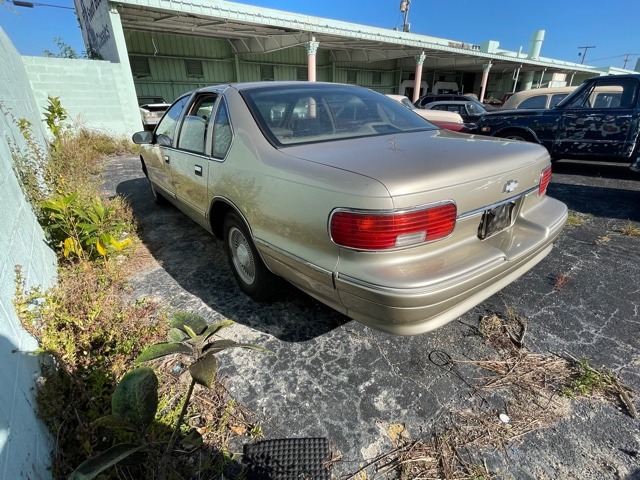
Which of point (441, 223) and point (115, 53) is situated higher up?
point (115, 53)

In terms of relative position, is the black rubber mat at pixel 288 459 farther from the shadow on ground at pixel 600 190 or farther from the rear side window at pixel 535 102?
the rear side window at pixel 535 102

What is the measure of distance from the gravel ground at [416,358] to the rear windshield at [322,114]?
1.18 meters

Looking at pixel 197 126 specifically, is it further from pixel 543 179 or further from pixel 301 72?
pixel 301 72

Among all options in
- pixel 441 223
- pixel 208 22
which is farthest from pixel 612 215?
pixel 208 22

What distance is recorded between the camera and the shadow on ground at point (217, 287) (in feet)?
8.12

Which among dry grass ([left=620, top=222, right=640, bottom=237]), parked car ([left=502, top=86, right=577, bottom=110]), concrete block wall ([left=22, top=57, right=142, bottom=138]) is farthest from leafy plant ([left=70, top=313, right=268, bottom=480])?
concrete block wall ([left=22, top=57, right=142, bottom=138])

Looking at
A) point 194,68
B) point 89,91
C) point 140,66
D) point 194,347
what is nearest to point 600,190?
point 194,347

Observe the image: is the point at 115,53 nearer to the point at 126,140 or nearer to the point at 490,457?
the point at 126,140

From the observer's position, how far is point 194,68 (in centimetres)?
1714

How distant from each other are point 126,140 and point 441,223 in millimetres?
10879

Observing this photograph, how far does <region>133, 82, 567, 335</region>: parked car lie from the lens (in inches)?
62.2

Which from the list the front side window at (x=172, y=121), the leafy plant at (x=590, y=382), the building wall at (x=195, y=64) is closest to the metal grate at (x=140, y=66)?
the building wall at (x=195, y=64)

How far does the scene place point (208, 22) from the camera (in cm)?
1255

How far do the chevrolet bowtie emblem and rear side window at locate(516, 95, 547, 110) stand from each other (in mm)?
7824
